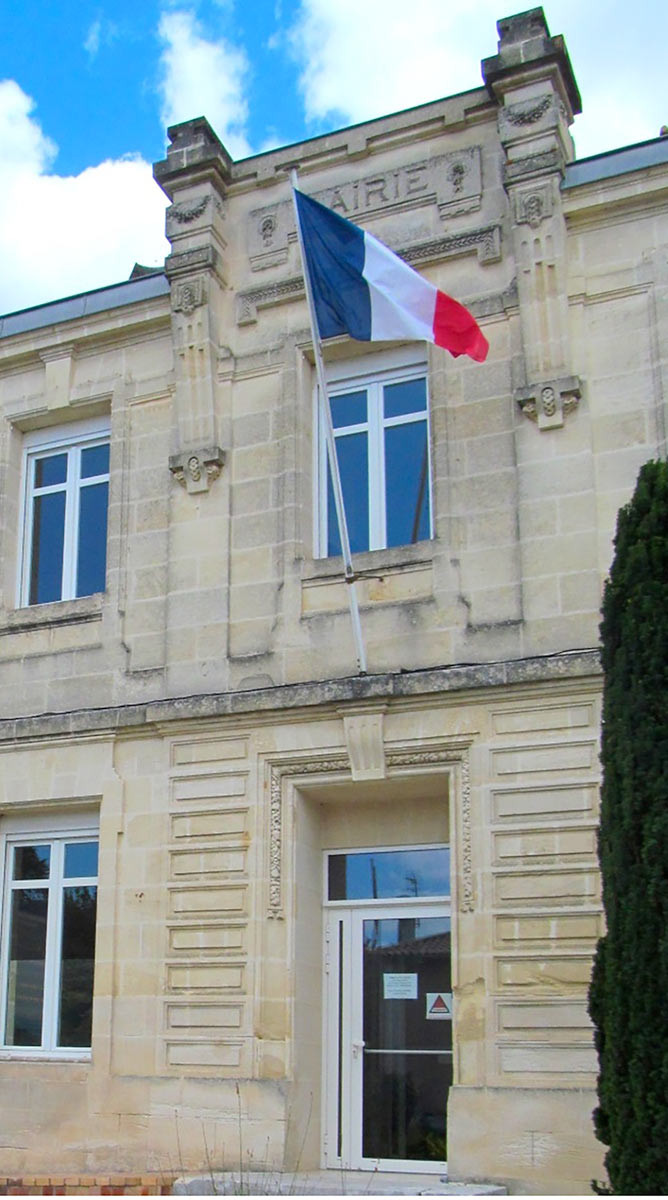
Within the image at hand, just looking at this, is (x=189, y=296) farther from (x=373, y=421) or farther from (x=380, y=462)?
(x=380, y=462)

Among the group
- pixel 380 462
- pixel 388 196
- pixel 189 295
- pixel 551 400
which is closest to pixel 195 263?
pixel 189 295

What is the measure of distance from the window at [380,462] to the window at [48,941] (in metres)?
3.35

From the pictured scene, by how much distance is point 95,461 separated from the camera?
13.3 meters

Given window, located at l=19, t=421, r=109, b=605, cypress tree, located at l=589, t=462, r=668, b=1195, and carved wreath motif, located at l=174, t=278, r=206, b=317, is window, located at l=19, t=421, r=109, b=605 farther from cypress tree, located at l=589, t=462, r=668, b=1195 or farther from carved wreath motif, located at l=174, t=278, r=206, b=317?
cypress tree, located at l=589, t=462, r=668, b=1195

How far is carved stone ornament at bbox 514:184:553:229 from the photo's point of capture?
36.5ft

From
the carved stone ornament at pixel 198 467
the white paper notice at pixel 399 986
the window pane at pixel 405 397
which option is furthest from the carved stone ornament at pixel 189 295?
the white paper notice at pixel 399 986

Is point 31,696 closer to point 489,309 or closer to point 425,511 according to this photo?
point 425,511

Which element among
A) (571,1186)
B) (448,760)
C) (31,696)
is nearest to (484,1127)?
(571,1186)

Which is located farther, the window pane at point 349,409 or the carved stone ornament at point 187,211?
the carved stone ornament at point 187,211

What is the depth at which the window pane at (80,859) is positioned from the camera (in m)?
12.1

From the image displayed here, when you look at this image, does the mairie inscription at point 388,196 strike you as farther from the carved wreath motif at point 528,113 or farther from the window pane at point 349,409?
the window pane at point 349,409

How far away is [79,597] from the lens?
42.1 feet

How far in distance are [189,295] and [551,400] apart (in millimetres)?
3415

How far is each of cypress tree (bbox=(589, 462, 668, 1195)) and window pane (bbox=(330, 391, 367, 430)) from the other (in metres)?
4.14
